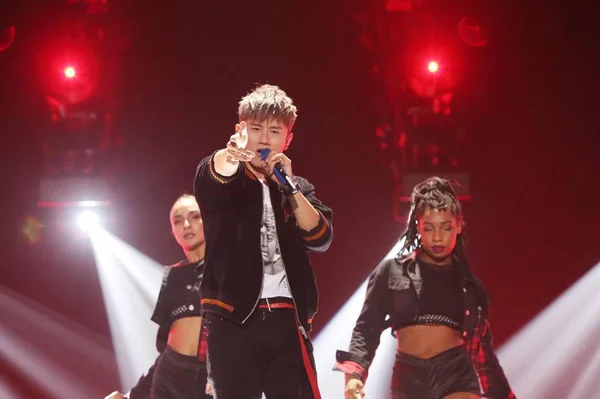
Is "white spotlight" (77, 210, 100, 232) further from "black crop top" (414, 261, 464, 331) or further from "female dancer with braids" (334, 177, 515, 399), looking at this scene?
"black crop top" (414, 261, 464, 331)

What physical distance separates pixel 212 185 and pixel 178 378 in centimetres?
222

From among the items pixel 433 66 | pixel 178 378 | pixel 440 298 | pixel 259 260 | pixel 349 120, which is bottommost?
pixel 178 378

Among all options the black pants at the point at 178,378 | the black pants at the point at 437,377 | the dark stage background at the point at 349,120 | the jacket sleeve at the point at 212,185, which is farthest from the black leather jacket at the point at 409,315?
the dark stage background at the point at 349,120

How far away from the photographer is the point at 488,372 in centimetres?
410

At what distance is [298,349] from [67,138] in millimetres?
4163

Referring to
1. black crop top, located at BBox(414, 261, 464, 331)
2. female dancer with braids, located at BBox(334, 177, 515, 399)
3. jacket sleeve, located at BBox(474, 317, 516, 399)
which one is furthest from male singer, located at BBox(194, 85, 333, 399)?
jacket sleeve, located at BBox(474, 317, 516, 399)

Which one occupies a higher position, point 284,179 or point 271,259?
point 284,179

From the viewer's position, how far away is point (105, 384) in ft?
21.3

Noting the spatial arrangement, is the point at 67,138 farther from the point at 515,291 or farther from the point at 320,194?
the point at 515,291

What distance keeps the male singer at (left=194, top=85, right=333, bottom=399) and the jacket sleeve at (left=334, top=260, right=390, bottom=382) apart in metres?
1.35

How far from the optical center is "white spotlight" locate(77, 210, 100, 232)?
617cm

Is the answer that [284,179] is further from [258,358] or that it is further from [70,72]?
[70,72]

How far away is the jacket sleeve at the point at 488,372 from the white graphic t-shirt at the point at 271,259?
1.91 meters

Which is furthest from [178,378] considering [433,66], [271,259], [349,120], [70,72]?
[433,66]
